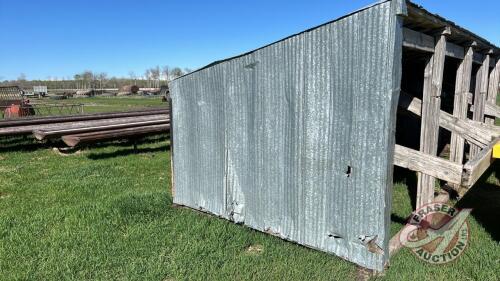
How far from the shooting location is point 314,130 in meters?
4.14

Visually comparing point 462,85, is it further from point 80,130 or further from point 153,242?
point 80,130

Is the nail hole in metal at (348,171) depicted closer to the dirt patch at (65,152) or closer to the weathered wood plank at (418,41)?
the weathered wood plank at (418,41)

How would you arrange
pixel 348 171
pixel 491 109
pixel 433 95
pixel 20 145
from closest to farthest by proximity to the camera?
pixel 348 171
pixel 433 95
pixel 491 109
pixel 20 145

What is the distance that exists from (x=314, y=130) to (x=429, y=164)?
1175mm

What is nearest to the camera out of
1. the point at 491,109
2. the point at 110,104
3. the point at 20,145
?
the point at 491,109

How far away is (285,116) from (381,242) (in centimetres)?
167

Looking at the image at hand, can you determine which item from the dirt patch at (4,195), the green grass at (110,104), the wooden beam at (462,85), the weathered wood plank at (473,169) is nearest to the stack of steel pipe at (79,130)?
the dirt patch at (4,195)

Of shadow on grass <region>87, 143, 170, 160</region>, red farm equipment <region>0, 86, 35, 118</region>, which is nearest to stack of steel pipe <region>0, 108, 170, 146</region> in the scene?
shadow on grass <region>87, 143, 170, 160</region>

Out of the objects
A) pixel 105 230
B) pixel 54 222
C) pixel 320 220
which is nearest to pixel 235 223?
pixel 320 220

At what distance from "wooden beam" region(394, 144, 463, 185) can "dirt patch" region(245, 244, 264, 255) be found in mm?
1794

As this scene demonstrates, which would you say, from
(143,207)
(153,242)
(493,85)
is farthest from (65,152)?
(493,85)

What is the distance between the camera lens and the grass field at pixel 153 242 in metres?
3.89

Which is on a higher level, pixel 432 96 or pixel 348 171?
pixel 432 96

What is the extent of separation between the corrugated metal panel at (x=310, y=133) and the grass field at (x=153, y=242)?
1.08ft
